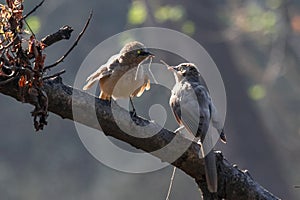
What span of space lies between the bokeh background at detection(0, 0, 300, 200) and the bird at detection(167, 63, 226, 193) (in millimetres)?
3061

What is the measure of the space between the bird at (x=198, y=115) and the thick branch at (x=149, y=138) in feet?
0.19

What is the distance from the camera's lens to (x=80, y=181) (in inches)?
444

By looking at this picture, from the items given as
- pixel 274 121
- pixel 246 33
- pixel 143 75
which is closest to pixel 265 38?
pixel 246 33

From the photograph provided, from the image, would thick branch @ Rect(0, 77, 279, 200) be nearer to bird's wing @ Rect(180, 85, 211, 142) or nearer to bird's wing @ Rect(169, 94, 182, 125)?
bird's wing @ Rect(180, 85, 211, 142)

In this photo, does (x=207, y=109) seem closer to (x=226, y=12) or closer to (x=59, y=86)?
(x=59, y=86)

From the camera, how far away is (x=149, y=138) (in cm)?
294

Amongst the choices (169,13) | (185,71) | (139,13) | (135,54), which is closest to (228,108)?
(169,13)

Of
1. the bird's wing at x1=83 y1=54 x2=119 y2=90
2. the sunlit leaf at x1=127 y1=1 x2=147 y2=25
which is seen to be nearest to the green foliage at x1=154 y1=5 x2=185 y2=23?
the sunlit leaf at x1=127 y1=1 x2=147 y2=25

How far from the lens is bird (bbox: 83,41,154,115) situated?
3.66m

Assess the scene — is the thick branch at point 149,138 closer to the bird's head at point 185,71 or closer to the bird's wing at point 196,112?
the bird's wing at point 196,112

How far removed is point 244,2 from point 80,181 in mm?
3447

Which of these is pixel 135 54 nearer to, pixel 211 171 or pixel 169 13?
pixel 211 171

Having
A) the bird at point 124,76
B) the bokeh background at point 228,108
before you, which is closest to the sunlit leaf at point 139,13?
the bokeh background at point 228,108

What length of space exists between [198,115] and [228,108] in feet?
Answer: 18.1
